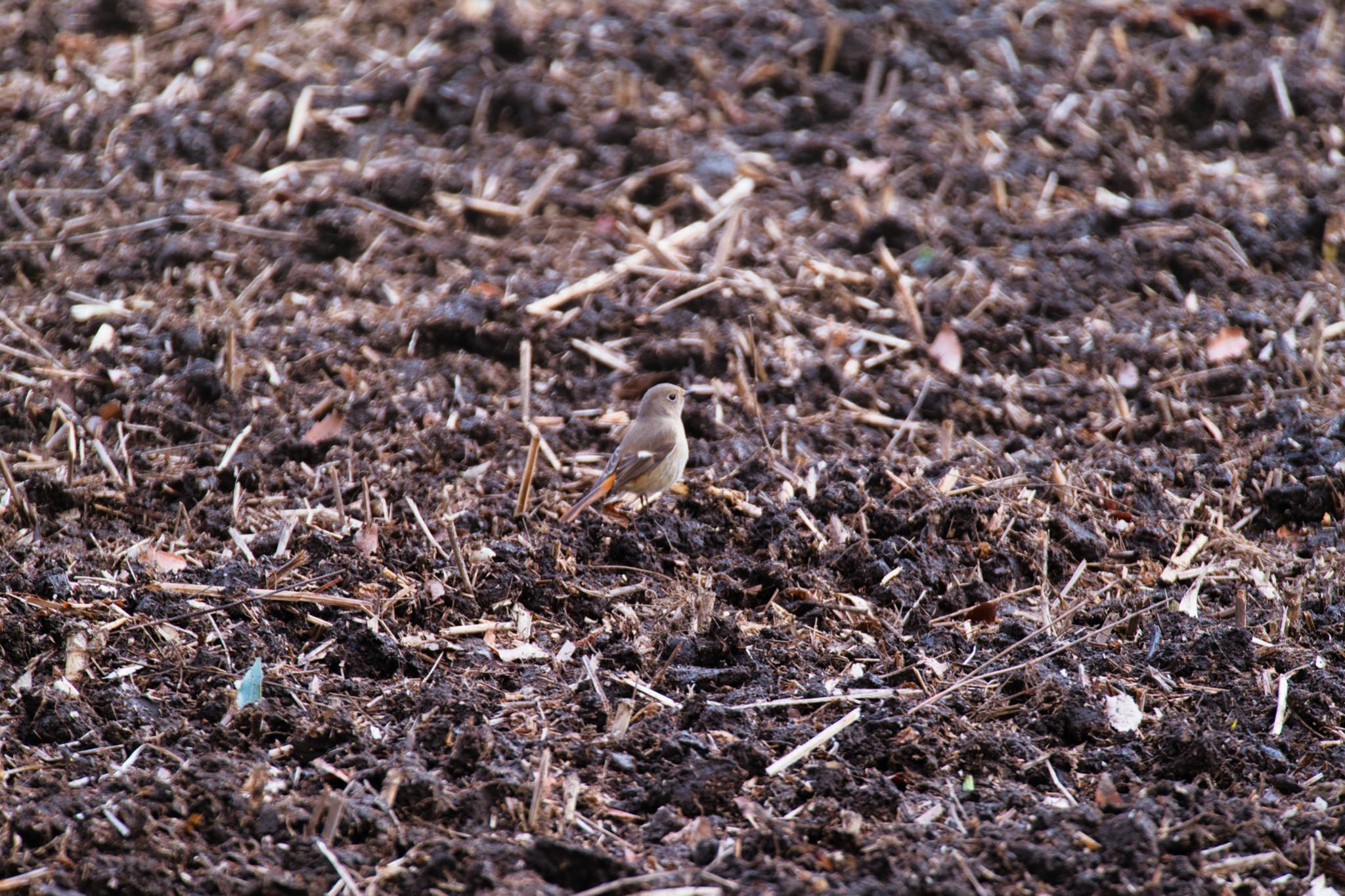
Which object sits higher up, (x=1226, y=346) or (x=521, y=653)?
(x=1226, y=346)

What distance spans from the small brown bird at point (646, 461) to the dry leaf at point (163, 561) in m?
1.46

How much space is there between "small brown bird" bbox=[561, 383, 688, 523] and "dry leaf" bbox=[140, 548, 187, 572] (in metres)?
1.46

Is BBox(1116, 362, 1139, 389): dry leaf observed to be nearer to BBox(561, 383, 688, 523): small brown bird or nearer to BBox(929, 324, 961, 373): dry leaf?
BBox(929, 324, 961, 373): dry leaf

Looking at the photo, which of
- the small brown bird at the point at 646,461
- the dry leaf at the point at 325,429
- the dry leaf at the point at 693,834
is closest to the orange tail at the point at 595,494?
the small brown bird at the point at 646,461

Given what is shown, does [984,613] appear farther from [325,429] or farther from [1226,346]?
[325,429]

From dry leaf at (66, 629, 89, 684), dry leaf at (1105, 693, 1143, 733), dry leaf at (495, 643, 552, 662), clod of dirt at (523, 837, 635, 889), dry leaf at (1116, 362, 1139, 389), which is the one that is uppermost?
clod of dirt at (523, 837, 635, 889)

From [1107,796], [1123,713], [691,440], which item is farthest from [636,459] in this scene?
[1107,796]

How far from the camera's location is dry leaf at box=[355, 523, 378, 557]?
4812 millimetres

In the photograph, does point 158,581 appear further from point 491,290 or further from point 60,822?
point 491,290

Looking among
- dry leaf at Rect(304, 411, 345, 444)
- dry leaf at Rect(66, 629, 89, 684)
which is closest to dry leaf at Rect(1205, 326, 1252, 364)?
dry leaf at Rect(304, 411, 345, 444)

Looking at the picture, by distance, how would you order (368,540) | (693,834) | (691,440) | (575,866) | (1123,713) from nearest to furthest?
(575,866) → (693,834) → (1123,713) → (368,540) → (691,440)

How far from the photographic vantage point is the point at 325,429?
5562mm

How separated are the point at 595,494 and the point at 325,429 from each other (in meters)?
1.31

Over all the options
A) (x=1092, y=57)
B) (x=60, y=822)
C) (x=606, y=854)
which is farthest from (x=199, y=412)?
(x=1092, y=57)
